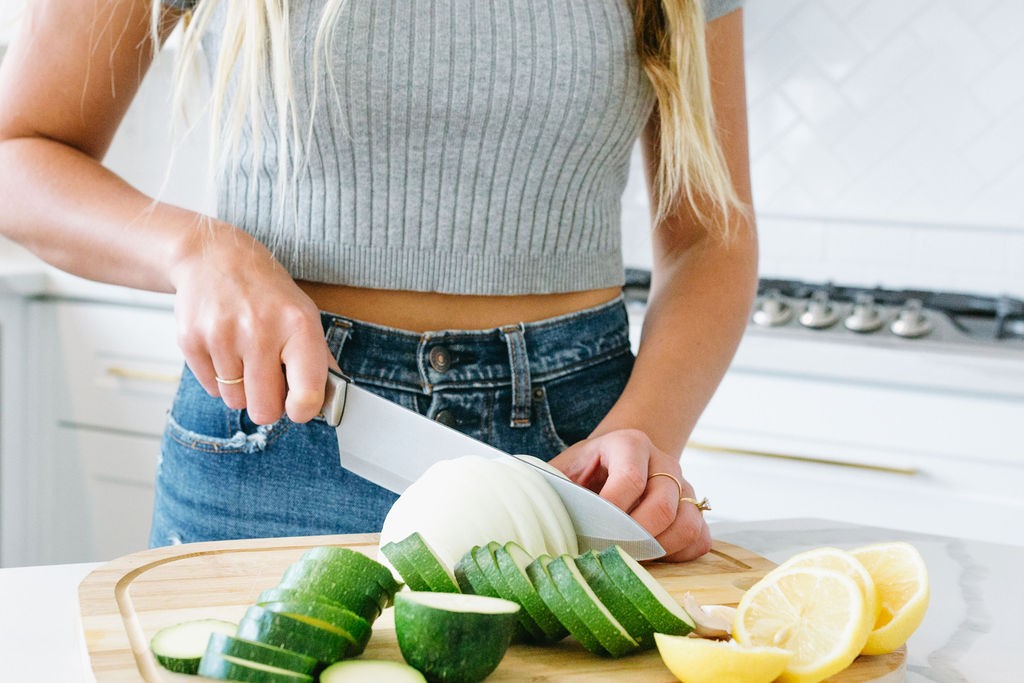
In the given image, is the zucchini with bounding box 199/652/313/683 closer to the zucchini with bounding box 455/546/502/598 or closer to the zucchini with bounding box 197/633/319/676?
the zucchini with bounding box 197/633/319/676

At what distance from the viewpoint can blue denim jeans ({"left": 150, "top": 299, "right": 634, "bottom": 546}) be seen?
93 cm

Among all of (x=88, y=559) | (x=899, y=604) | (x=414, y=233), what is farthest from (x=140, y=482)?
(x=899, y=604)

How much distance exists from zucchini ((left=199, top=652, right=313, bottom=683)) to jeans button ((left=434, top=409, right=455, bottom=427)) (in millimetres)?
336

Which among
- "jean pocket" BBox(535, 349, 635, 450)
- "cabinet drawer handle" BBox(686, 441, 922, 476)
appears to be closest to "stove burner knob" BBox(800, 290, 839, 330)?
"cabinet drawer handle" BBox(686, 441, 922, 476)

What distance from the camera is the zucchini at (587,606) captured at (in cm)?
68

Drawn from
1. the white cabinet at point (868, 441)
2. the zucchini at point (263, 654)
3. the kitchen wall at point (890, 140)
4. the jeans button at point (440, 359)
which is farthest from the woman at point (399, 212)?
the kitchen wall at point (890, 140)

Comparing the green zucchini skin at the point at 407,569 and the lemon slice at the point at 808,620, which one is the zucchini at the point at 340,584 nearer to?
the green zucchini skin at the point at 407,569

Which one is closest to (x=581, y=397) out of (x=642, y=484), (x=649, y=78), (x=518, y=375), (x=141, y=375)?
(x=518, y=375)

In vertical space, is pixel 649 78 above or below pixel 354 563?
above

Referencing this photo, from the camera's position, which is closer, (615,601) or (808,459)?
(615,601)

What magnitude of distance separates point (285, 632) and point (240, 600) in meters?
0.19

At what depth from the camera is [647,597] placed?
27.2 inches

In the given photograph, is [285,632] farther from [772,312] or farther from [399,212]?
[772,312]

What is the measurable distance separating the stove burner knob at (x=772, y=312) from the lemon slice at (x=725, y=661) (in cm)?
130
